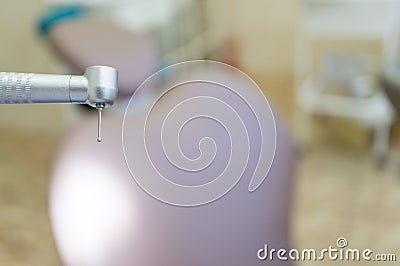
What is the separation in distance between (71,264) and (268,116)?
11.7 inches

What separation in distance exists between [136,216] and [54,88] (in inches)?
11.1

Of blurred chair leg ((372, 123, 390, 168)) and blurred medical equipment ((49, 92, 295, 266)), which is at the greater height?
blurred chair leg ((372, 123, 390, 168))

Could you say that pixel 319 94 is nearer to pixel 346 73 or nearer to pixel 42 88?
pixel 346 73

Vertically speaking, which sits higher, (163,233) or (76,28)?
(76,28)

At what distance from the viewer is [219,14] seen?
3.21 m

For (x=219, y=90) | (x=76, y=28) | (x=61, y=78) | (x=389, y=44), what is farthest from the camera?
(x=389, y=44)

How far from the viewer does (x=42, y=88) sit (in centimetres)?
40

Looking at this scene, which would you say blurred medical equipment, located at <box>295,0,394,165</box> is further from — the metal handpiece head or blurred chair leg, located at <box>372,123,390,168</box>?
the metal handpiece head

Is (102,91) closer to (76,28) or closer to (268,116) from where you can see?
(268,116)

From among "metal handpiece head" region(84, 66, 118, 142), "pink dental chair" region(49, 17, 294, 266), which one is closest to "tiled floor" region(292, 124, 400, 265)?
"pink dental chair" region(49, 17, 294, 266)

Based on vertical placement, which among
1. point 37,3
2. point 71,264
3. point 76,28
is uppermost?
point 37,3

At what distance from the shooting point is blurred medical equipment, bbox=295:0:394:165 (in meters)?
2.16

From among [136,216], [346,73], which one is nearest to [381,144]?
[346,73]

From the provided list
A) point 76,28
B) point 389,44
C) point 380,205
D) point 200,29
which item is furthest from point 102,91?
point 200,29
